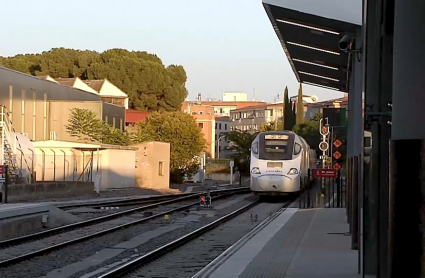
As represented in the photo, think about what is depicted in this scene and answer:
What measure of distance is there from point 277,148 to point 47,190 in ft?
37.6

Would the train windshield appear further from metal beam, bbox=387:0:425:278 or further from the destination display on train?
metal beam, bbox=387:0:425:278

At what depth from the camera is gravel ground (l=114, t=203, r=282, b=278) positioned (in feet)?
43.2

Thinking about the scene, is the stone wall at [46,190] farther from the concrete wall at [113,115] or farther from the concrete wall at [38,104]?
the concrete wall at [113,115]

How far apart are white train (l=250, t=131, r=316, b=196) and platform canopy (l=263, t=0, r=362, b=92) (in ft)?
25.9

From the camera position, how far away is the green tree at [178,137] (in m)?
70.2

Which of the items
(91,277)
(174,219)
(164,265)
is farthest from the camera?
(174,219)

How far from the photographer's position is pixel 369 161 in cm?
861

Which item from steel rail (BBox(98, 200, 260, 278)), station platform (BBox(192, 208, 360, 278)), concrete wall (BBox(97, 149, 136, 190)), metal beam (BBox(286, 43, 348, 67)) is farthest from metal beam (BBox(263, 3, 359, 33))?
concrete wall (BBox(97, 149, 136, 190))

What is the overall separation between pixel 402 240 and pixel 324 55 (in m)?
17.4

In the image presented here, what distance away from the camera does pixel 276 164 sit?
34.3m

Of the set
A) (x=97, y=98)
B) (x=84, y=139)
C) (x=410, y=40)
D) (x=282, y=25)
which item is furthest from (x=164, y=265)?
(x=97, y=98)

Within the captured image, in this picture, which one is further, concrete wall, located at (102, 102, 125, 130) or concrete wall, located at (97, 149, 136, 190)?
concrete wall, located at (102, 102, 125, 130)

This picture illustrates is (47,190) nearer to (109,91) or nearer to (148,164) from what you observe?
(148,164)

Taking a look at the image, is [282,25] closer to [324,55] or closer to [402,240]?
[324,55]
